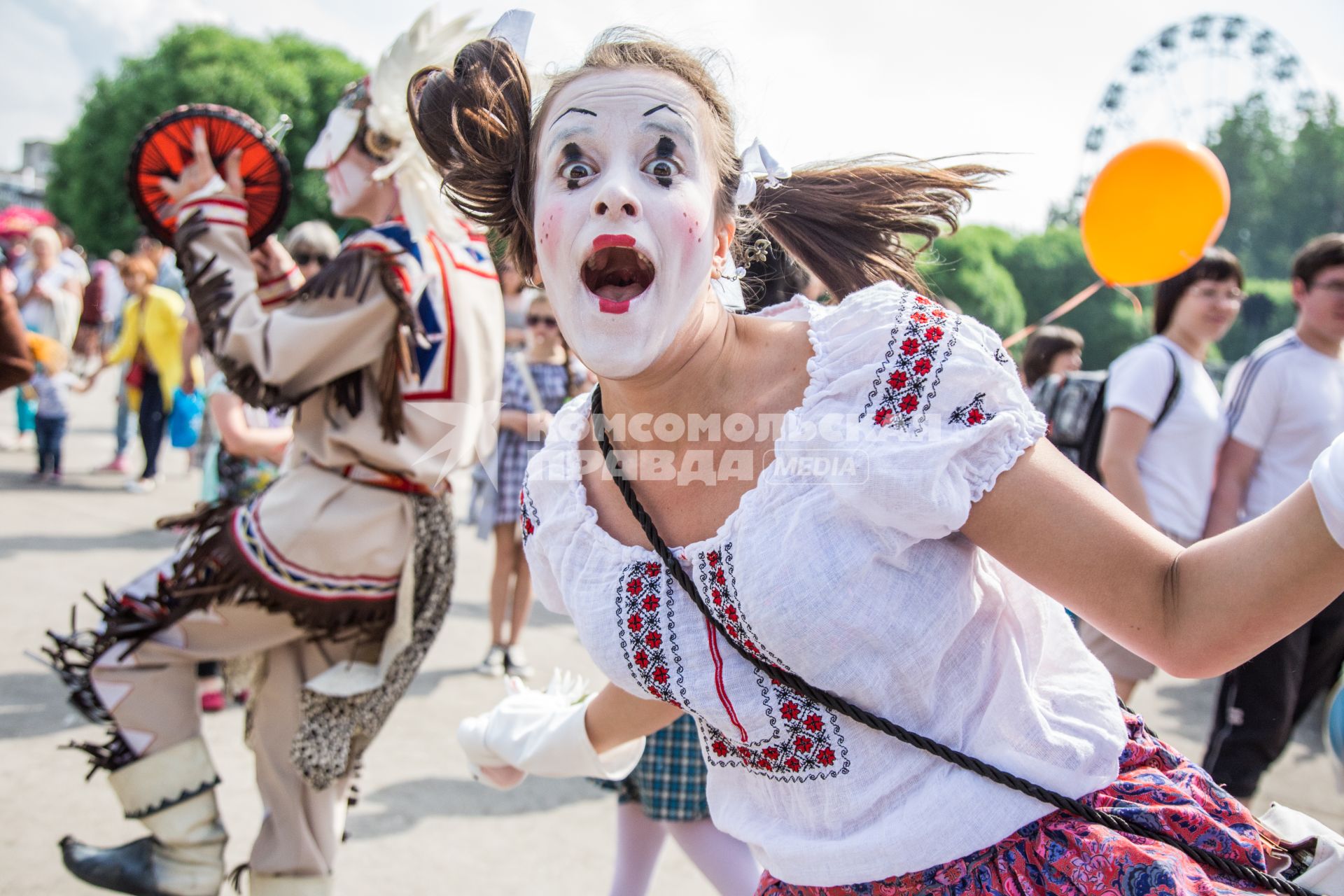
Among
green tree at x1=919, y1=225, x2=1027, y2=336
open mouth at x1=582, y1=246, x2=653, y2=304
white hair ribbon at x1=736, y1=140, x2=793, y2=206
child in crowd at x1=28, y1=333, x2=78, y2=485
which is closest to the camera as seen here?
open mouth at x1=582, y1=246, x2=653, y2=304

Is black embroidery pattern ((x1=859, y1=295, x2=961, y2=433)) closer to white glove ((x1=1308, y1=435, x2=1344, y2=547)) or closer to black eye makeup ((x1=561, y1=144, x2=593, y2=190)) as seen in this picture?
white glove ((x1=1308, y1=435, x2=1344, y2=547))

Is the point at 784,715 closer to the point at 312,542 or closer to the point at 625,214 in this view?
the point at 625,214

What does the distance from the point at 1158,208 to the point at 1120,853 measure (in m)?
3.06

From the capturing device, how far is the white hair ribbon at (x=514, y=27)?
171 centimetres

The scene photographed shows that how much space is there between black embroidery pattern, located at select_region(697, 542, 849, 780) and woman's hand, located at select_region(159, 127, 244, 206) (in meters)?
1.90

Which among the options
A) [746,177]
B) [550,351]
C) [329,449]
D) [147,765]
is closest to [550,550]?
[746,177]

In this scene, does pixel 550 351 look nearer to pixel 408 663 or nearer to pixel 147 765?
pixel 408 663

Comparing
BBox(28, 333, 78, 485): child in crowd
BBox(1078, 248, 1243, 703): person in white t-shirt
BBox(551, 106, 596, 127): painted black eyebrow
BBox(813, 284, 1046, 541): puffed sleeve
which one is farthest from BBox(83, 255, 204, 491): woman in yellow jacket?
BBox(813, 284, 1046, 541): puffed sleeve

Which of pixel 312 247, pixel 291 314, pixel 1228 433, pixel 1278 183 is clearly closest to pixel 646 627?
pixel 291 314

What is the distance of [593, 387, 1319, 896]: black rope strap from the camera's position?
117 cm

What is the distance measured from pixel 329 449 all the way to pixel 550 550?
44.7 inches

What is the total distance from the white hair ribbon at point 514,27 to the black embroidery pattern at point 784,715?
3.19ft

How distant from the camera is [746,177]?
1585 millimetres

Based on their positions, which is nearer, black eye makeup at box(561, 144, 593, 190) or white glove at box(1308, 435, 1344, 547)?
white glove at box(1308, 435, 1344, 547)
